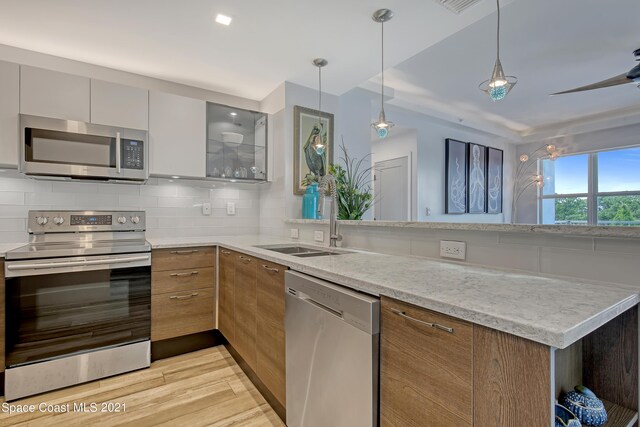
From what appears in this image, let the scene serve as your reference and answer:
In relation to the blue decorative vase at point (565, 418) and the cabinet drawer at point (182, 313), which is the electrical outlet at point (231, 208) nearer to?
the cabinet drawer at point (182, 313)

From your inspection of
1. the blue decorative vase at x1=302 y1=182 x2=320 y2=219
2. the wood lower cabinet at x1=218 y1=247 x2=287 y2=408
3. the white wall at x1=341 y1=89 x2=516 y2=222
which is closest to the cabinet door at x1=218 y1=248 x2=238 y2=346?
the wood lower cabinet at x1=218 y1=247 x2=287 y2=408

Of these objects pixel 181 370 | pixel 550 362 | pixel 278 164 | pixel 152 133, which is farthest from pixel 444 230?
pixel 152 133

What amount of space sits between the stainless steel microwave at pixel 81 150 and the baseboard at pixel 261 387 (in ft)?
5.18

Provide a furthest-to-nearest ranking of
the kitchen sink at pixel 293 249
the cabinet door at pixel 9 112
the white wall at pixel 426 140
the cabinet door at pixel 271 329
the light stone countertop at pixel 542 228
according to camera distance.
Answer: the white wall at pixel 426 140 < the kitchen sink at pixel 293 249 < the cabinet door at pixel 9 112 < the cabinet door at pixel 271 329 < the light stone countertop at pixel 542 228

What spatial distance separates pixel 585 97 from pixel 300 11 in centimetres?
439

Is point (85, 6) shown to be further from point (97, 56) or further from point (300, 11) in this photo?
point (300, 11)

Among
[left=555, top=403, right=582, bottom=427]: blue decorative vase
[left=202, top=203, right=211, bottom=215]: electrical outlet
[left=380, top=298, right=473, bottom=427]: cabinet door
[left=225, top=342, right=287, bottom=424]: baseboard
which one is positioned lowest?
[left=225, top=342, right=287, bottom=424]: baseboard

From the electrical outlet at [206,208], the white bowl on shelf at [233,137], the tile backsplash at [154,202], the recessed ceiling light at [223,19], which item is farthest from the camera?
the electrical outlet at [206,208]

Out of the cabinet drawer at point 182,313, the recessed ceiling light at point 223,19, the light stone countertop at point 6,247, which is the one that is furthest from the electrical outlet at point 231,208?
the recessed ceiling light at point 223,19

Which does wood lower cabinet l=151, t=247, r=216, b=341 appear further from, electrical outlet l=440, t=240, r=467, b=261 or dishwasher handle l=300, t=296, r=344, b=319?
electrical outlet l=440, t=240, r=467, b=261

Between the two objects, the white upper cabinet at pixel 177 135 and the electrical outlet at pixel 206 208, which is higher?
the white upper cabinet at pixel 177 135

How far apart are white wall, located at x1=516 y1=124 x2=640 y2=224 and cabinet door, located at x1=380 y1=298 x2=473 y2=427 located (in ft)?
20.7

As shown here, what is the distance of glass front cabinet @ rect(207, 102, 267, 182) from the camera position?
9.08ft

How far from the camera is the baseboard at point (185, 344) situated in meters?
2.30
